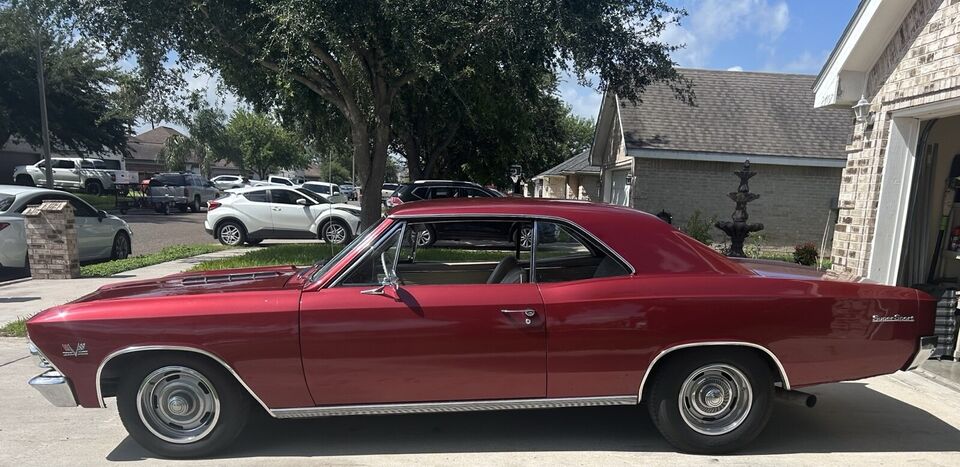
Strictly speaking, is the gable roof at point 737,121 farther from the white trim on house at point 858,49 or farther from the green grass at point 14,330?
the green grass at point 14,330

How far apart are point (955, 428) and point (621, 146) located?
13.4 m

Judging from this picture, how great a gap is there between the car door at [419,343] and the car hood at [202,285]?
0.57 metres

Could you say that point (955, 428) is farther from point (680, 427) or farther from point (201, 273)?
point (201, 273)

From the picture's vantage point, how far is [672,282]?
3.50 meters

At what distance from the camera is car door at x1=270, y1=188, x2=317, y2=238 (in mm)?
14320

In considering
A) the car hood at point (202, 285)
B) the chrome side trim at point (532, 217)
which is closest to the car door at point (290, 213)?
the car hood at point (202, 285)

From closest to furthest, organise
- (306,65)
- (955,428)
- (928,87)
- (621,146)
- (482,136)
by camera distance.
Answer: (955,428) < (928,87) < (306,65) < (621,146) < (482,136)

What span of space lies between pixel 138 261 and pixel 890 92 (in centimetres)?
1257

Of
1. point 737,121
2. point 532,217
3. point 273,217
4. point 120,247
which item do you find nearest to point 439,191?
point 273,217

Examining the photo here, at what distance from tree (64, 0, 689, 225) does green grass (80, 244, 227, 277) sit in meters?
4.00

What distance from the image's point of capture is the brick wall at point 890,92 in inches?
233

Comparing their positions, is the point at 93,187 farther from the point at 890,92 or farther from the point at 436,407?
the point at 890,92

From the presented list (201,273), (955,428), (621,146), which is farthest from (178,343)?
(621,146)

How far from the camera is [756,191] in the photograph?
15758 mm
